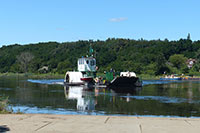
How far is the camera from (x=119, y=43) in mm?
192750

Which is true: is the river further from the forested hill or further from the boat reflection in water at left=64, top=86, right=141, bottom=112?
the forested hill

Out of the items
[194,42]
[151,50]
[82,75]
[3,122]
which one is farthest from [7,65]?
[3,122]

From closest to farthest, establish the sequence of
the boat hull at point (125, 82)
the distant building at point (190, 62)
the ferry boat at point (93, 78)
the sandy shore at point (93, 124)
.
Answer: the sandy shore at point (93, 124), the boat hull at point (125, 82), the ferry boat at point (93, 78), the distant building at point (190, 62)

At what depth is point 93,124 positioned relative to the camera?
13008 millimetres

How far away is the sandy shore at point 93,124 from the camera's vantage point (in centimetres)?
1196

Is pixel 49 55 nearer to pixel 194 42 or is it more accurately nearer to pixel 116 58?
pixel 116 58

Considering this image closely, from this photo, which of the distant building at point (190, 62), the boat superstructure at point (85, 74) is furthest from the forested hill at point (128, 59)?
the boat superstructure at point (85, 74)

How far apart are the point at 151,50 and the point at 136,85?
101 metres

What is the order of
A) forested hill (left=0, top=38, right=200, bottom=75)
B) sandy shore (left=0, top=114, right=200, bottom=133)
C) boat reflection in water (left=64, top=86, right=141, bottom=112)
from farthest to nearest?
forested hill (left=0, top=38, right=200, bottom=75)
boat reflection in water (left=64, top=86, right=141, bottom=112)
sandy shore (left=0, top=114, right=200, bottom=133)

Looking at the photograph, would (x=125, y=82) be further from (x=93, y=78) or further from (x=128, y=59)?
(x=128, y=59)

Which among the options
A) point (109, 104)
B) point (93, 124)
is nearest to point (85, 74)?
point (109, 104)

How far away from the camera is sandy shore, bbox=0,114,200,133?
39.2 feet

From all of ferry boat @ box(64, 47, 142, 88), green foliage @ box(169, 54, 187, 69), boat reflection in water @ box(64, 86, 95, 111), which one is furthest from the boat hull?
green foliage @ box(169, 54, 187, 69)

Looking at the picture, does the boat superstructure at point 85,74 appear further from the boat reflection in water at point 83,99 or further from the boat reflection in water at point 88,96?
the boat reflection in water at point 83,99
